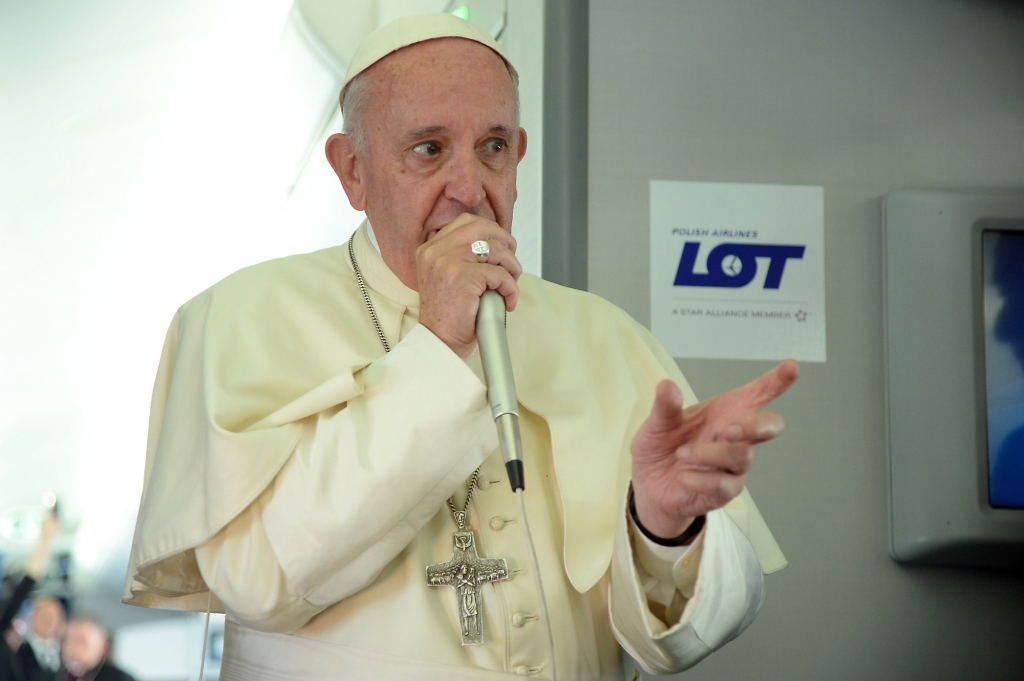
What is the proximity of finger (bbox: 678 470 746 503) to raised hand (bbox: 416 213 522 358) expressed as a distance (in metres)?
0.39

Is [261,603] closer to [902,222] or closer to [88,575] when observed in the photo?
[88,575]

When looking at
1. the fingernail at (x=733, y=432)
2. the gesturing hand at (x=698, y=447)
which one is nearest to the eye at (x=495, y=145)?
the gesturing hand at (x=698, y=447)

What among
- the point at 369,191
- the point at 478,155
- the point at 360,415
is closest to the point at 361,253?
the point at 369,191

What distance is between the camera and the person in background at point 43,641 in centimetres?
302

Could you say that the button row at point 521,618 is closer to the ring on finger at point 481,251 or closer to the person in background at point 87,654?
the ring on finger at point 481,251

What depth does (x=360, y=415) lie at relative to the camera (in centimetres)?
156

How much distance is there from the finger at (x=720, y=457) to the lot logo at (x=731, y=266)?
4.79 feet

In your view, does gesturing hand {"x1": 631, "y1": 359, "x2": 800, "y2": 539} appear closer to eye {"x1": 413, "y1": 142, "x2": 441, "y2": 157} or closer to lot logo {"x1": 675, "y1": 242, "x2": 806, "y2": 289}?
eye {"x1": 413, "y1": 142, "x2": 441, "y2": 157}

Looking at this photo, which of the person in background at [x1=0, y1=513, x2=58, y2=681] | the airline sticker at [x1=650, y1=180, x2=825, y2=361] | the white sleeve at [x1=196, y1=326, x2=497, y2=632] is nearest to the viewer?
the white sleeve at [x1=196, y1=326, x2=497, y2=632]

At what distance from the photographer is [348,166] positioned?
210 cm

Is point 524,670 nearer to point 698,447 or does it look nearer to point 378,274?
point 698,447

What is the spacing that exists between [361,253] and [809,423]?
55.8 inches

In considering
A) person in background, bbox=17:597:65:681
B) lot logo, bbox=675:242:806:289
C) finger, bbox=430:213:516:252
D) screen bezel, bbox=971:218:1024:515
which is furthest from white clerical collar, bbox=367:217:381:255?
person in background, bbox=17:597:65:681

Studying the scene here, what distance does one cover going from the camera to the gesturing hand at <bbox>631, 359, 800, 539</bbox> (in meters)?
1.31
